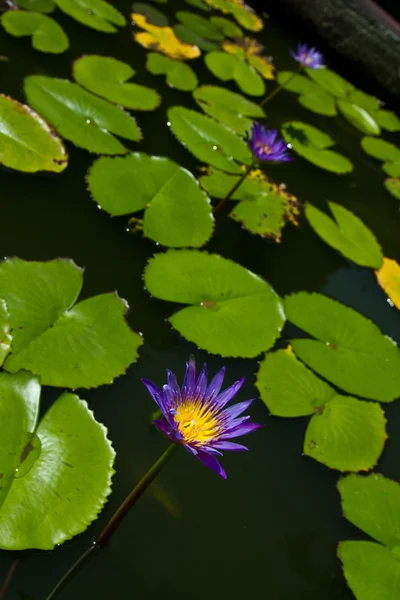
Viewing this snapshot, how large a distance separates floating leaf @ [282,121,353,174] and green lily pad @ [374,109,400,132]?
0.73 metres

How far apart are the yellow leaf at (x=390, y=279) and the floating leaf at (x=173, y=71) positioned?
1.27 metres

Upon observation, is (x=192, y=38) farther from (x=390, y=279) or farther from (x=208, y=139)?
(x=390, y=279)

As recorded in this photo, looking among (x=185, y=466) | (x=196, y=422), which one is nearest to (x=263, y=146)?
(x=185, y=466)

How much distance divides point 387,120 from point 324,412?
2.59 m

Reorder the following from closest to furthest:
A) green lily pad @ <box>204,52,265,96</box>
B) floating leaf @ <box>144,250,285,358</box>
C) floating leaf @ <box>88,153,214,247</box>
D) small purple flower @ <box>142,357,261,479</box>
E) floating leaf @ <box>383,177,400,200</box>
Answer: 1. small purple flower @ <box>142,357,261,479</box>
2. floating leaf @ <box>144,250,285,358</box>
3. floating leaf @ <box>88,153,214,247</box>
4. floating leaf @ <box>383,177,400,200</box>
5. green lily pad @ <box>204,52,265,96</box>

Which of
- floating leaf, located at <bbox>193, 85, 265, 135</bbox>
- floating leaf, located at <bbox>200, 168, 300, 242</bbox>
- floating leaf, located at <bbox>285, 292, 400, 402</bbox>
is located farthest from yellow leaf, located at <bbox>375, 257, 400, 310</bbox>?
floating leaf, located at <bbox>193, 85, 265, 135</bbox>

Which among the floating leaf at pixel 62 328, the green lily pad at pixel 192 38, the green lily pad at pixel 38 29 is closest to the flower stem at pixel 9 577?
the floating leaf at pixel 62 328

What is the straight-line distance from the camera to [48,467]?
1030mm

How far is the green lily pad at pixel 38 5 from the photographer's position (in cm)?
248

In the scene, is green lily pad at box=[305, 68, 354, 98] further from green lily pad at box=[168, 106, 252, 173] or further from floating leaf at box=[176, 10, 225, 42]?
green lily pad at box=[168, 106, 252, 173]

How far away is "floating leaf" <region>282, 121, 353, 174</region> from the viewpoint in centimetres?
251

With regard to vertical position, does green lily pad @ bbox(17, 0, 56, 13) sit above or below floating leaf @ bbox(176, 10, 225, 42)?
below

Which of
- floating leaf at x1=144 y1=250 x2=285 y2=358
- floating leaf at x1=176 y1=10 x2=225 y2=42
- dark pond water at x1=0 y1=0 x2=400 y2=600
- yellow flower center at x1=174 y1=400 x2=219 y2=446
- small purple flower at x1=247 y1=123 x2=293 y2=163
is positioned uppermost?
small purple flower at x1=247 y1=123 x2=293 y2=163

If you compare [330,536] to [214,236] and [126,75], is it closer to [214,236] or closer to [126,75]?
[214,236]
